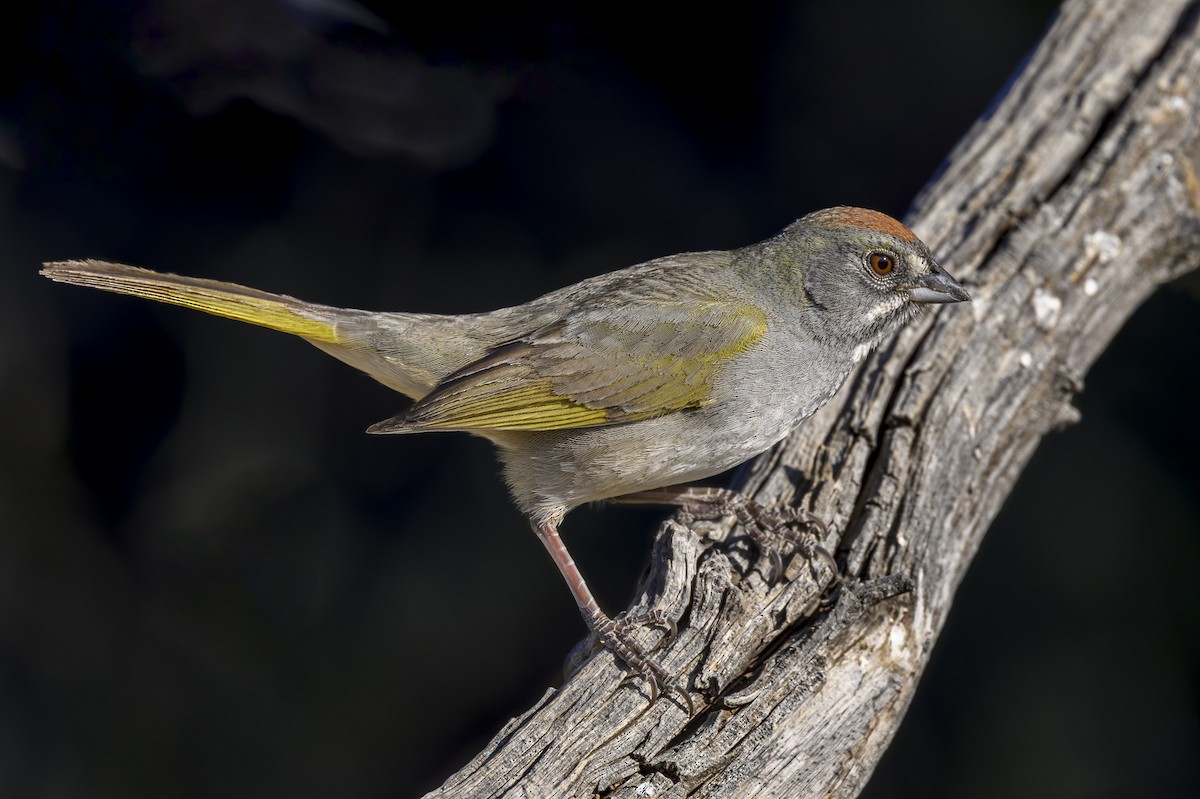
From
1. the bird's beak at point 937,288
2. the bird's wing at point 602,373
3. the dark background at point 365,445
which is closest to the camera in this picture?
the bird's wing at point 602,373

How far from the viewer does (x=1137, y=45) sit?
4633 mm

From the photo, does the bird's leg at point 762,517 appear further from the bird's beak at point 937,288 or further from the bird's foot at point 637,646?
the bird's beak at point 937,288

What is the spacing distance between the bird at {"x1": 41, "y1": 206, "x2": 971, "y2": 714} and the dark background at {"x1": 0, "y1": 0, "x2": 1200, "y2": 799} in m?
1.40

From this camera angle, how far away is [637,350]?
3.56 meters

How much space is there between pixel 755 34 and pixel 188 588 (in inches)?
153

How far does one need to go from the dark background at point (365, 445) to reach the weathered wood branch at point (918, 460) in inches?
43.9

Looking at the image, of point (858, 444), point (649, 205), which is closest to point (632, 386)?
point (858, 444)

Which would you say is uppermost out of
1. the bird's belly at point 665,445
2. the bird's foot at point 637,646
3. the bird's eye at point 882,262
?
the bird's eye at point 882,262

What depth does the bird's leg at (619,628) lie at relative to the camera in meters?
3.01

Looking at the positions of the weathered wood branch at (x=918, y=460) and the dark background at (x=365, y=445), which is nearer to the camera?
the weathered wood branch at (x=918, y=460)

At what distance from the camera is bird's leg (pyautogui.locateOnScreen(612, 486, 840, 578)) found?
3400 mm

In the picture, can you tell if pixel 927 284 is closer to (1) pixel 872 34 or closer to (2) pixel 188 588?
(1) pixel 872 34

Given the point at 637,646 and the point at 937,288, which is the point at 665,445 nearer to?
the point at 637,646

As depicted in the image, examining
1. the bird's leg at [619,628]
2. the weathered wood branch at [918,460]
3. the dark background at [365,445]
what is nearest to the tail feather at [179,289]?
the bird's leg at [619,628]
